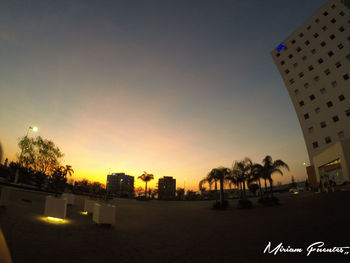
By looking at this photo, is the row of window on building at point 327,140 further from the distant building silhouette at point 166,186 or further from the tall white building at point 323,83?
the distant building silhouette at point 166,186

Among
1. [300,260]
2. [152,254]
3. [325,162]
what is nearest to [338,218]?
[300,260]

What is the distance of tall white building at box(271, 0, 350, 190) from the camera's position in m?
31.8

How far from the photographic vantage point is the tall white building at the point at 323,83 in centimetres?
3183

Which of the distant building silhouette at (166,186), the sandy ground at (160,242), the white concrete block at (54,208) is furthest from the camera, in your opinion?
the distant building silhouette at (166,186)

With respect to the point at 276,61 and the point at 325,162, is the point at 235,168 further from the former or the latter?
the point at 276,61

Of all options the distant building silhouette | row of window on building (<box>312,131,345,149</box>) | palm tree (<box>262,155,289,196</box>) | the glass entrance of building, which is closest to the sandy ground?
palm tree (<box>262,155,289,196</box>)

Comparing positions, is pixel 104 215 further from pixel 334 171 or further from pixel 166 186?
pixel 166 186

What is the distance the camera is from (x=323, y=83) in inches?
1437

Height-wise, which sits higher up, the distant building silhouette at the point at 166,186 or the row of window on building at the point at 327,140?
the row of window on building at the point at 327,140

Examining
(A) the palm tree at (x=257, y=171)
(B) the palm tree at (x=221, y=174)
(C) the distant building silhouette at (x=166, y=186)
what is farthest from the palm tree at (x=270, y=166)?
(C) the distant building silhouette at (x=166, y=186)

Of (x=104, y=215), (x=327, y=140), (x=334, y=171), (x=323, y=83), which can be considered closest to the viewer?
(x=104, y=215)

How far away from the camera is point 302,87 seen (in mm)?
40062

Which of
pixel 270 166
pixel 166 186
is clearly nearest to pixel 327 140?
pixel 270 166

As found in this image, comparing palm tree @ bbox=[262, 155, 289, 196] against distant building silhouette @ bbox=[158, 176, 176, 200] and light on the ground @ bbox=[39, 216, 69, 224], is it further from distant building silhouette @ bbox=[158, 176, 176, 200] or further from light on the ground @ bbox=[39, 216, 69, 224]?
distant building silhouette @ bbox=[158, 176, 176, 200]
